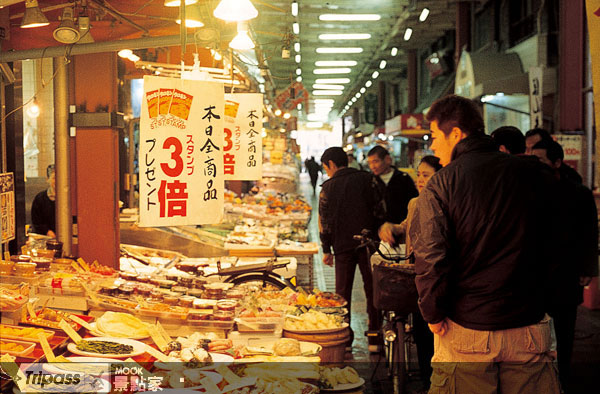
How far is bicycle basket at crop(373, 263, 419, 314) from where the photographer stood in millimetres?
4402

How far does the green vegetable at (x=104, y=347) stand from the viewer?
12.7 ft

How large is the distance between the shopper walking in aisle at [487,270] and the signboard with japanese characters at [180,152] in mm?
1979

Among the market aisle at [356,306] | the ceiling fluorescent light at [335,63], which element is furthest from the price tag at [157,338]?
the ceiling fluorescent light at [335,63]

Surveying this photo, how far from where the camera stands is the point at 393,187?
820 centimetres

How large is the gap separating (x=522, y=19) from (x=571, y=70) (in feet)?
16.4

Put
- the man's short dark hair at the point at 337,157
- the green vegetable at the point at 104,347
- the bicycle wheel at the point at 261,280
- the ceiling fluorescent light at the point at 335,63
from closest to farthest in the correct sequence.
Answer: the green vegetable at the point at 104,347 → the bicycle wheel at the point at 261,280 → the man's short dark hair at the point at 337,157 → the ceiling fluorescent light at the point at 335,63

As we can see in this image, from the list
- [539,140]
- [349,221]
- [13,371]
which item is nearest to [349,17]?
[349,221]

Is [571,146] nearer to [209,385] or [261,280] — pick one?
[261,280]

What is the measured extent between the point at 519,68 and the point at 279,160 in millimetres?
7298

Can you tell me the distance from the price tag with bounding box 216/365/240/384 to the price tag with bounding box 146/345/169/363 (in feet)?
1.19

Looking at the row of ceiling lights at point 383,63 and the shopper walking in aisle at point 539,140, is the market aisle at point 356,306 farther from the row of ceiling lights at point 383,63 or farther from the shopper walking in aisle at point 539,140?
the row of ceiling lights at point 383,63

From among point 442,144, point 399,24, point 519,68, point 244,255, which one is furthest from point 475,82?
point 442,144

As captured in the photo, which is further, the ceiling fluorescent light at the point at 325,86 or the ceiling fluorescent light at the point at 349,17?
the ceiling fluorescent light at the point at 325,86

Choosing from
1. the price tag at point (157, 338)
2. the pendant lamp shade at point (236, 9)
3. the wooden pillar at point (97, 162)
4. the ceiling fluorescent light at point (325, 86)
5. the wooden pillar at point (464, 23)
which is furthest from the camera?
the ceiling fluorescent light at point (325, 86)
